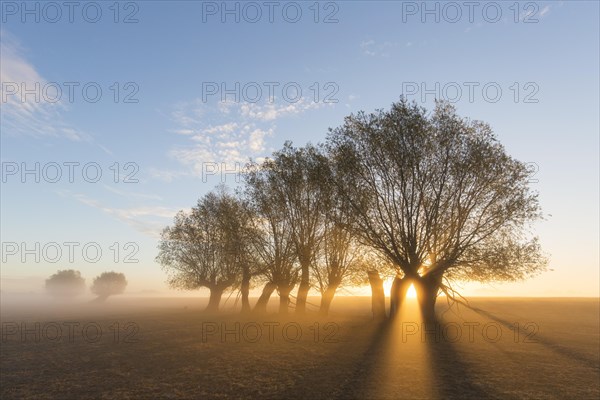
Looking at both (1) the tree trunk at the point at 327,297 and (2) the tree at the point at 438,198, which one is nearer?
(2) the tree at the point at 438,198

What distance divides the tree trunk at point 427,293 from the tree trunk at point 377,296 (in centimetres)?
619

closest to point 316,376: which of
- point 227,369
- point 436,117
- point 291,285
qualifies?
point 227,369

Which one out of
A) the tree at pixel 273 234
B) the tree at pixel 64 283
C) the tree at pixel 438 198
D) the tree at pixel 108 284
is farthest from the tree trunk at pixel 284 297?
the tree at pixel 64 283

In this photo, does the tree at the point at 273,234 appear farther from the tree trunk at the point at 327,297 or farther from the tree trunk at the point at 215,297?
the tree trunk at the point at 215,297

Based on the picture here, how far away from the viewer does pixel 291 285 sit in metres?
51.0

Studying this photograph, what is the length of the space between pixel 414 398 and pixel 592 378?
1133 cm

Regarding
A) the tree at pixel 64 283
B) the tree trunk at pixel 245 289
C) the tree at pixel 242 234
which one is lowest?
the tree at pixel 64 283

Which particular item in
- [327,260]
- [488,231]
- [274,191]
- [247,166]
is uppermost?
[247,166]

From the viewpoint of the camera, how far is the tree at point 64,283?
178125 millimetres

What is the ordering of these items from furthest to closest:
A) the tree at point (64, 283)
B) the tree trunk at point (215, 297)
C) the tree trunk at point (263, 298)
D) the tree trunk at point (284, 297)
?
the tree at point (64, 283) < the tree trunk at point (215, 297) < the tree trunk at point (263, 298) < the tree trunk at point (284, 297)

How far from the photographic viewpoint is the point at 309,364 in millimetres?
21484

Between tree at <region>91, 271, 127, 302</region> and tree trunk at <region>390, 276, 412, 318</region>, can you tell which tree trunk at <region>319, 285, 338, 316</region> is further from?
tree at <region>91, 271, 127, 302</region>

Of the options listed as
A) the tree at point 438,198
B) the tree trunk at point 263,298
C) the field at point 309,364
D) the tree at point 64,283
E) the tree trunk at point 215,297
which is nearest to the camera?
the field at point 309,364

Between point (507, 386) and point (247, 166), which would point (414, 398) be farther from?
point (247, 166)
